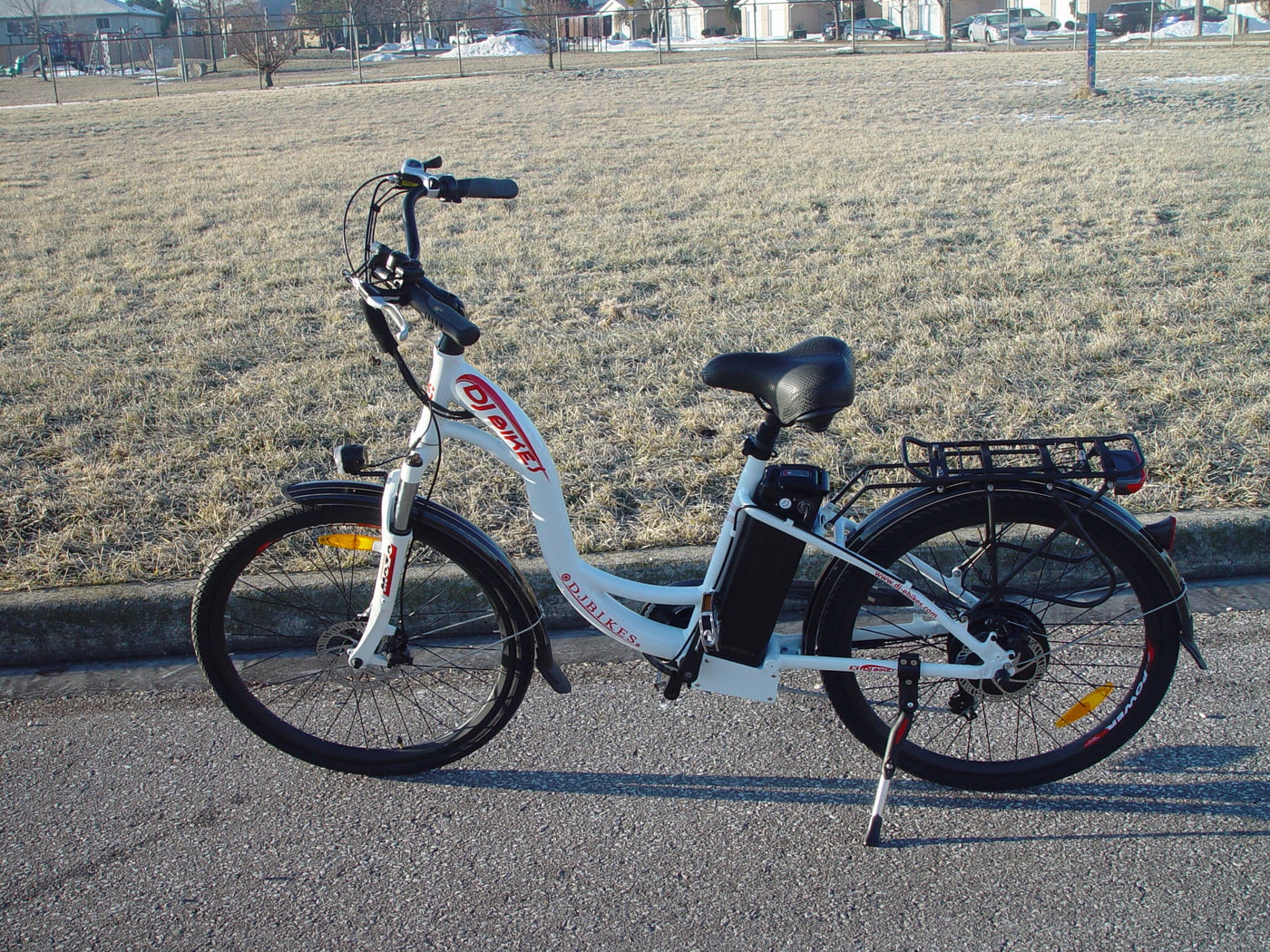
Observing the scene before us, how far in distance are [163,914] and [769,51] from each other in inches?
1338

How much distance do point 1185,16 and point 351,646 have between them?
53.3 meters

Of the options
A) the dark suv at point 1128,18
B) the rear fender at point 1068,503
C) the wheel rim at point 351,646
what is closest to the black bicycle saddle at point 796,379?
the rear fender at point 1068,503

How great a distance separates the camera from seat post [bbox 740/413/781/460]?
2471mm

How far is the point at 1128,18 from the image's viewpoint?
43.2 m

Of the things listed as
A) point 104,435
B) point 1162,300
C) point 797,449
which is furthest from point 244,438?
point 1162,300

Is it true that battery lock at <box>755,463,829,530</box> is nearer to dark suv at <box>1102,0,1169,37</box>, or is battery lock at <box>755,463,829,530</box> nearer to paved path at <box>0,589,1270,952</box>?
paved path at <box>0,589,1270,952</box>

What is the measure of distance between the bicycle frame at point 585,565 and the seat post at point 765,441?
36 mm

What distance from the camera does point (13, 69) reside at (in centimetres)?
4175

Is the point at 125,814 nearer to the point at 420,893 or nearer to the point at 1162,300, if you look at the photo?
the point at 420,893

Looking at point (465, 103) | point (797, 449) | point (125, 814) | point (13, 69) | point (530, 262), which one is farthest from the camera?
point (13, 69)

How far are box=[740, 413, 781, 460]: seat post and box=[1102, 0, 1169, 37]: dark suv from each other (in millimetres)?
47606

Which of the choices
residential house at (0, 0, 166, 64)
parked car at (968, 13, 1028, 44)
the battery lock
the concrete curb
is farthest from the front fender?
residential house at (0, 0, 166, 64)

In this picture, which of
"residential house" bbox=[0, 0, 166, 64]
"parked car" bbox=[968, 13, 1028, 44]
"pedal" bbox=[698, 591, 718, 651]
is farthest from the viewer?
"residential house" bbox=[0, 0, 166, 64]

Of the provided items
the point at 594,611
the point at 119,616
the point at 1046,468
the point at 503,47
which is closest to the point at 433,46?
the point at 503,47
